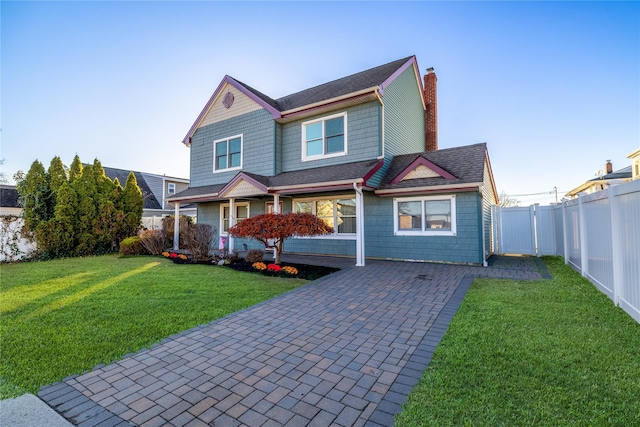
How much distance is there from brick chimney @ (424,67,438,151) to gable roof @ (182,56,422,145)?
119 centimetres

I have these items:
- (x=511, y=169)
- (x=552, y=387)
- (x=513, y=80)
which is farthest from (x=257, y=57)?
(x=511, y=169)

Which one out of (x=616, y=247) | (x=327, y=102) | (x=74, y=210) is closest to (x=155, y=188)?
(x=74, y=210)

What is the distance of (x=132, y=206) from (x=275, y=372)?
16042 mm

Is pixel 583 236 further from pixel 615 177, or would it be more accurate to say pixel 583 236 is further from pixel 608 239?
pixel 615 177

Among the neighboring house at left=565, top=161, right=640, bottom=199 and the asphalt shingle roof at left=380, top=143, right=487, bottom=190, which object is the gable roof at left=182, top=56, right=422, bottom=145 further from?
→ the neighboring house at left=565, top=161, right=640, bottom=199

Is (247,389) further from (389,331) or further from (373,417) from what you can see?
(389,331)

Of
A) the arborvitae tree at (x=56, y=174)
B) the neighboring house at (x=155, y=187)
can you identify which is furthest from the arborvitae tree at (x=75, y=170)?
the neighboring house at (x=155, y=187)

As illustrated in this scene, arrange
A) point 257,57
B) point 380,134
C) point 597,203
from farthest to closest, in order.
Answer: point 257,57, point 380,134, point 597,203

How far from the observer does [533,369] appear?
9.75 ft

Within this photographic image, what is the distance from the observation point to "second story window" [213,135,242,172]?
1462 cm

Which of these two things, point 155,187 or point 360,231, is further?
point 155,187

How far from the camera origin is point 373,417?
2340mm

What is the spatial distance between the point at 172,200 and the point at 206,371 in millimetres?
14221

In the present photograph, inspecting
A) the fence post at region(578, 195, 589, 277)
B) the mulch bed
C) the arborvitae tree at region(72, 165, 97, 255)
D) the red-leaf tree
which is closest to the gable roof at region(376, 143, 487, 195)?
the fence post at region(578, 195, 589, 277)
